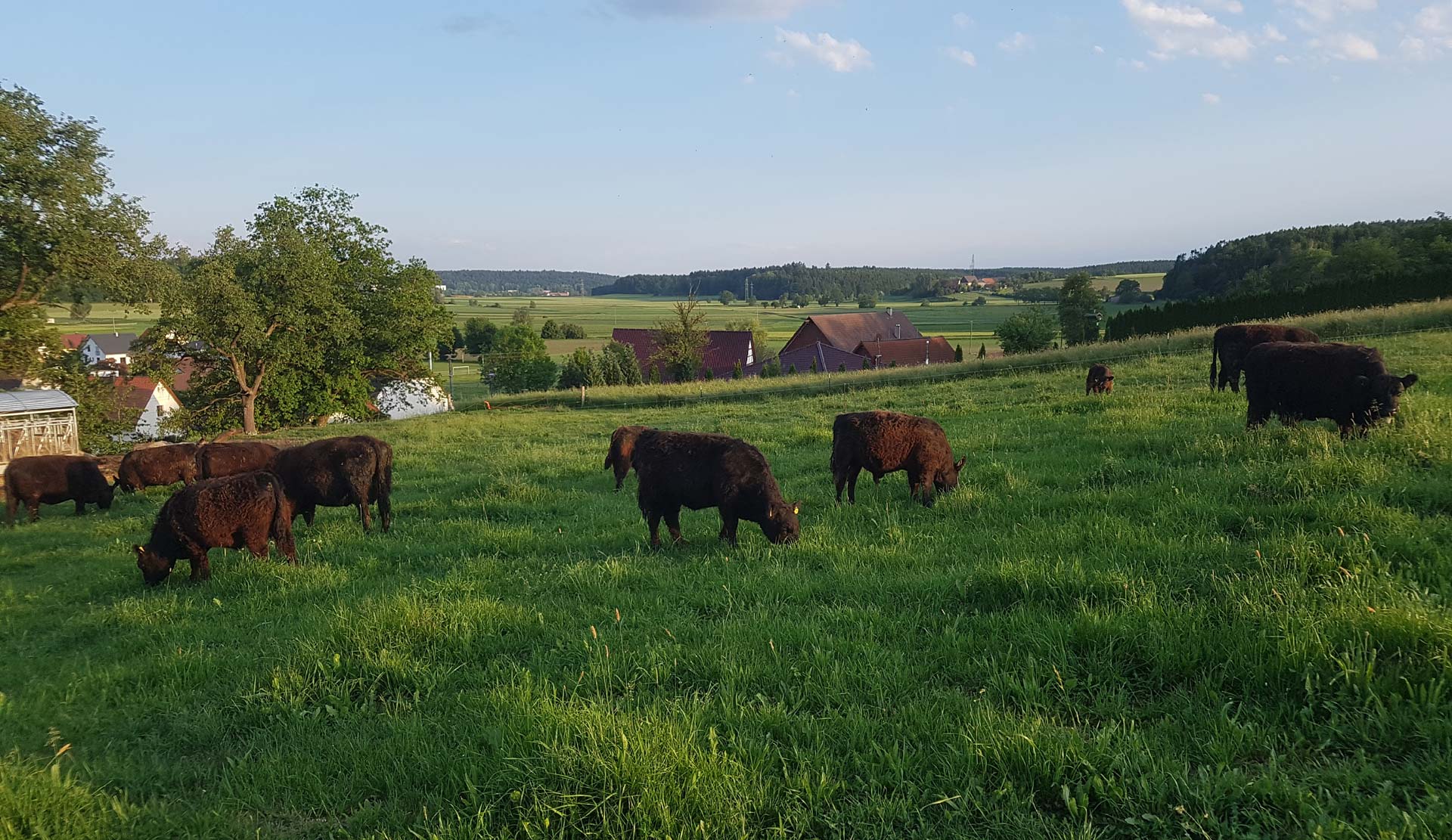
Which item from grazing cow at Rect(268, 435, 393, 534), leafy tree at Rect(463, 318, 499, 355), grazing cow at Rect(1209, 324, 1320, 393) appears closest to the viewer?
grazing cow at Rect(268, 435, 393, 534)

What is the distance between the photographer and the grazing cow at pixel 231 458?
48.9 feet

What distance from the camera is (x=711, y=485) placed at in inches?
332

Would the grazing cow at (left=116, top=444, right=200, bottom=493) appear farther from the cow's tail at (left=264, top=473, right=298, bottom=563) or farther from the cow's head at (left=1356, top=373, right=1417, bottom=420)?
the cow's head at (left=1356, top=373, right=1417, bottom=420)

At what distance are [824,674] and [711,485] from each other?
13.2 ft

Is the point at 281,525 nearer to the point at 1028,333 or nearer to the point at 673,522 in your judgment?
the point at 673,522

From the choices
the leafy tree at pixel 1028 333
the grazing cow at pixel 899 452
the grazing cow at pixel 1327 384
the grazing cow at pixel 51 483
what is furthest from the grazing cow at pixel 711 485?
the leafy tree at pixel 1028 333

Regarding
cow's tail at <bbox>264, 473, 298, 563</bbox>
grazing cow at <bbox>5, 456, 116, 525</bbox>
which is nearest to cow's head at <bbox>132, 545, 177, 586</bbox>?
cow's tail at <bbox>264, 473, 298, 563</bbox>

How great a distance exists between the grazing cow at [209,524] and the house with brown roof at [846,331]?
206ft

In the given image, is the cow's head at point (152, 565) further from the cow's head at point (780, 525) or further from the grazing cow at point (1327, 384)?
the grazing cow at point (1327, 384)

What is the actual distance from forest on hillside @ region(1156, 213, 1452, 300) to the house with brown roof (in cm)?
3074

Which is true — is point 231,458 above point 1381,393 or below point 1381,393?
below

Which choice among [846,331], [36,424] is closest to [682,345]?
[846,331]

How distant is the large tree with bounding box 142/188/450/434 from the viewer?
31.4 meters

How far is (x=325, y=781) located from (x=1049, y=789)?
376 cm
